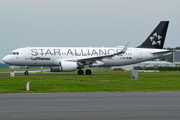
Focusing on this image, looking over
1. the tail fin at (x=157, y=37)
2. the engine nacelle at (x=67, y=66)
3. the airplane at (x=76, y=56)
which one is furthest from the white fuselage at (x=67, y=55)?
the engine nacelle at (x=67, y=66)

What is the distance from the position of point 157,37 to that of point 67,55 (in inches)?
550

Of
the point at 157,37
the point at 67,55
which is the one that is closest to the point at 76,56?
the point at 67,55

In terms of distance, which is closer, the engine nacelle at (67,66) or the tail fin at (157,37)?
the engine nacelle at (67,66)

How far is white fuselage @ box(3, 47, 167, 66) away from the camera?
126 feet

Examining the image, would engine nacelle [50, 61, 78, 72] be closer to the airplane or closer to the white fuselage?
the airplane

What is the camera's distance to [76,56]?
39.4 metres

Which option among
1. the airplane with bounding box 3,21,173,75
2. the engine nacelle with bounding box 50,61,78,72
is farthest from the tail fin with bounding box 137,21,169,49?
the engine nacelle with bounding box 50,61,78,72

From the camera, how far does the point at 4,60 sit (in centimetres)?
3859

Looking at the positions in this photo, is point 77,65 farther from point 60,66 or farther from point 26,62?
point 26,62

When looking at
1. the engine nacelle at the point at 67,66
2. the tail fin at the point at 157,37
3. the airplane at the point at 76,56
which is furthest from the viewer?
the tail fin at the point at 157,37

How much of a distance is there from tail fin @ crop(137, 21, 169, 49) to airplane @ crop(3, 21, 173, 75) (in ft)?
1.60

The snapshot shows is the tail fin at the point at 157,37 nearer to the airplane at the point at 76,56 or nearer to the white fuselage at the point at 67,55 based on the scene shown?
the airplane at the point at 76,56

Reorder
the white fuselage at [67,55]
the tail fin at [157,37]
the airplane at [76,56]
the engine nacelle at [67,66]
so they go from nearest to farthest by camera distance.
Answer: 1. the engine nacelle at [67,66]
2. the airplane at [76,56]
3. the white fuselage at [67,55]
4. the tail fin at [157,37]

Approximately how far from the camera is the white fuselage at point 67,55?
126ft
